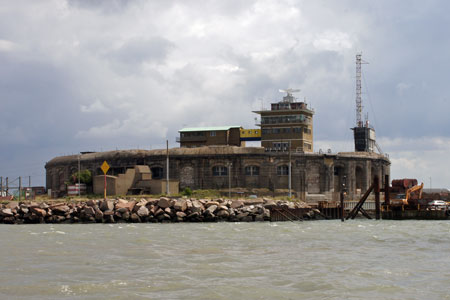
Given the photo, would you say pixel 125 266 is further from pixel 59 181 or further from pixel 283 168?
pixel 59 181

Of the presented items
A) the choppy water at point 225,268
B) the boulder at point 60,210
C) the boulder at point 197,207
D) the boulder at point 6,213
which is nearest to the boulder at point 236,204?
the boulder at point 197,207

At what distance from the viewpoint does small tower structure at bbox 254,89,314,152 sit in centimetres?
7719

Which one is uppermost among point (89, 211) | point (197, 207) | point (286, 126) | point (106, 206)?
point (286, 126)

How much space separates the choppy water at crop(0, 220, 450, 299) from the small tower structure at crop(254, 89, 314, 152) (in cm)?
4958

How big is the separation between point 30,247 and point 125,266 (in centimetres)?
718

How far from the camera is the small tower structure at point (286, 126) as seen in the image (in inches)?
3039

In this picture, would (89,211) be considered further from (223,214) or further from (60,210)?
(223,214)

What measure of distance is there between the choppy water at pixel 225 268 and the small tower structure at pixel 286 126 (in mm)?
49579

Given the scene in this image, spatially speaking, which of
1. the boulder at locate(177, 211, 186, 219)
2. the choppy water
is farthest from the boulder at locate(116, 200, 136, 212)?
the choppy water

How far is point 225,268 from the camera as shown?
57.8 ft

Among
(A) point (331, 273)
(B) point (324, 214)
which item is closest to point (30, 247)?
(A) point (331, 273)

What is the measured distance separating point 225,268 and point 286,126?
61.2 m

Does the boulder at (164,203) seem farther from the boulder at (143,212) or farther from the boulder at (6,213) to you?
the boulder at (6,213)

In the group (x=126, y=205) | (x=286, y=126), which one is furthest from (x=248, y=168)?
(x=126, y=205)
